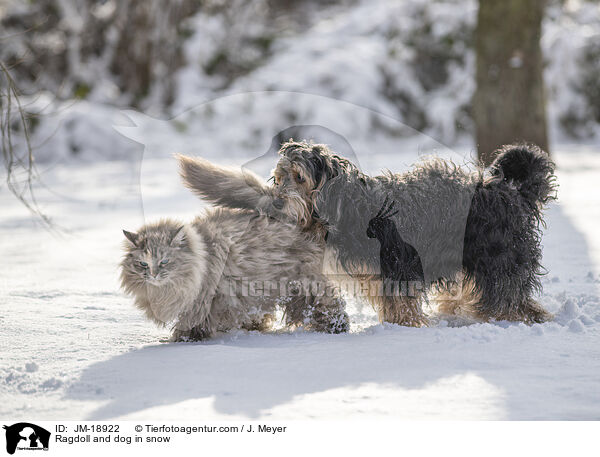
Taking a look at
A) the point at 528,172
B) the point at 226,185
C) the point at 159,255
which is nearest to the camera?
the point at 159,255

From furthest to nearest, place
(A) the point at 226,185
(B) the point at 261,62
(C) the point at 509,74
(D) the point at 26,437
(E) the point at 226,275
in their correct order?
(B) the point at 261,62, (C) the point at 509,74, (A) the point at 226,185, (E) the point at 226,275, (D) the point at 26,437

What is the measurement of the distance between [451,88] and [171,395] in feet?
47.1

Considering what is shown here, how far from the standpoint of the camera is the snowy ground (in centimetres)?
270

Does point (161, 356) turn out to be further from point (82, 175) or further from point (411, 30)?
point (411, 30)

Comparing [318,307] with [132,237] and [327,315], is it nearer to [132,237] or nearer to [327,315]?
[327,315]

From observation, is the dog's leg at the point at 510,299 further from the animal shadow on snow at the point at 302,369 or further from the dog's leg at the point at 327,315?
the dog's leg at the point at 327,315

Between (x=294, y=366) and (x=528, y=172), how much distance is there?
2.01 meters

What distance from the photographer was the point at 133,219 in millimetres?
7973

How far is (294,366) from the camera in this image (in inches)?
125

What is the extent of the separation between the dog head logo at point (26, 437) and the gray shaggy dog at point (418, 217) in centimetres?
175

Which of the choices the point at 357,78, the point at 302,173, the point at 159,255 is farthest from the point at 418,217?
the point at 357,78

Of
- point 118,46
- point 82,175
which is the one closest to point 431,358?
point 82,175

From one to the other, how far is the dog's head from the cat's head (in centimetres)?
62

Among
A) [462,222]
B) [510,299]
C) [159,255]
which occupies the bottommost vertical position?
[510,299]
